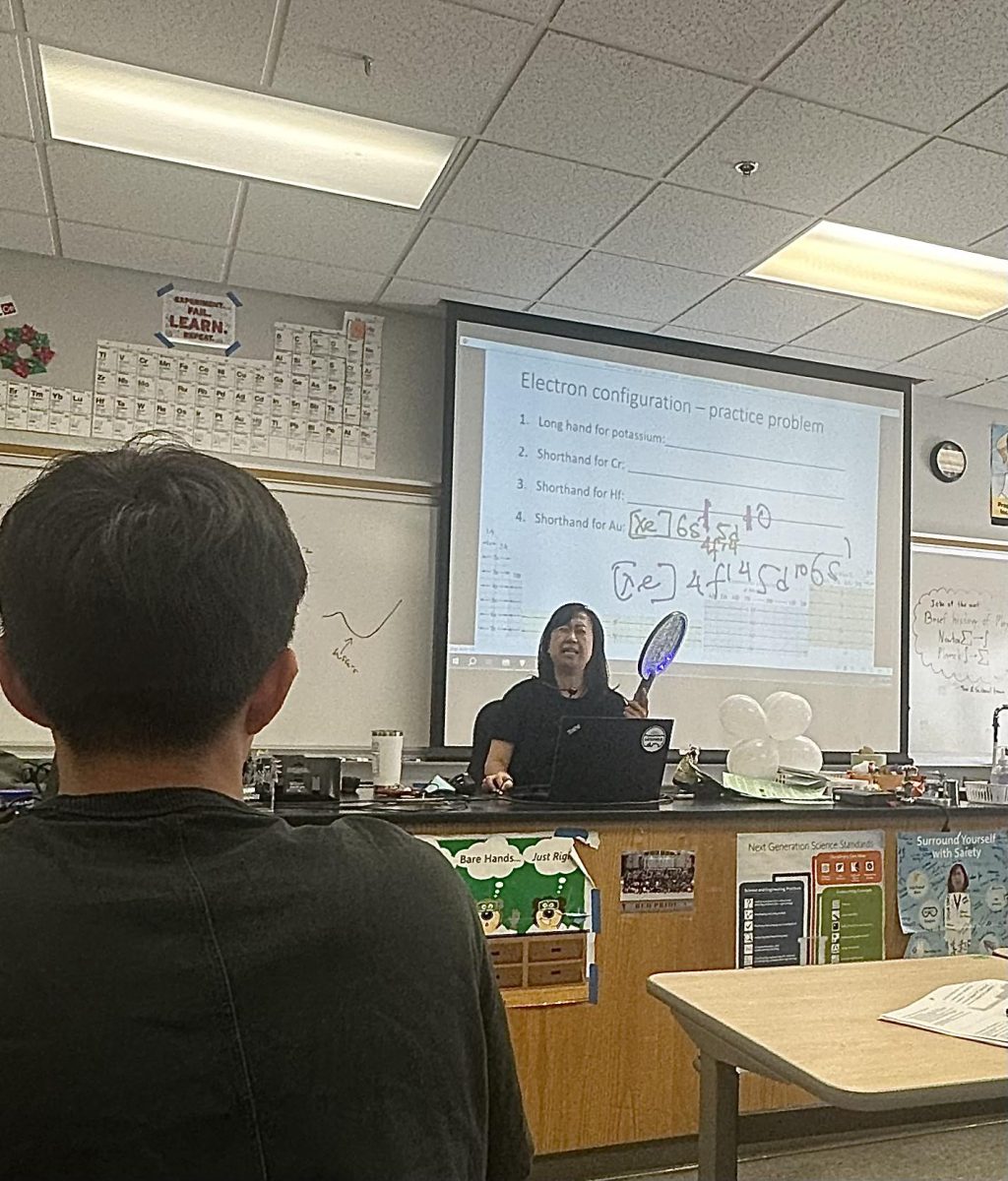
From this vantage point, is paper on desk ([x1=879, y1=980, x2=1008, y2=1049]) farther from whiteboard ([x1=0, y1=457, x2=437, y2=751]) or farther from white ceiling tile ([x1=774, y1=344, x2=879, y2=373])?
white ceiling tile ([x1=774, y1=344, x2=879, y2=373])

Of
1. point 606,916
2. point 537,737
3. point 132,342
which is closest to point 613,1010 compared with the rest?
point 606,916

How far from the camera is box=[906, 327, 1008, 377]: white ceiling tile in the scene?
14.0 feet

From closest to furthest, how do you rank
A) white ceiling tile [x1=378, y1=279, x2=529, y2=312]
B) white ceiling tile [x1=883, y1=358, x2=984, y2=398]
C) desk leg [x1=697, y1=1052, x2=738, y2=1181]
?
desk leg [x1=697, y1=1052, x2=738, y2=1181] < white ceiling tile [x1=378, y1=279, x2=529, y2=312] < white ceiling tile [x1=883, y1=358, x2=984, y2=398]

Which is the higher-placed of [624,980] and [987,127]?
[987,127]

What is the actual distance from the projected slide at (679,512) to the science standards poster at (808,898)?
5.18ft

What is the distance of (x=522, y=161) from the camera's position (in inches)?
120

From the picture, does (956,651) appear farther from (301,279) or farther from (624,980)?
(301,279)

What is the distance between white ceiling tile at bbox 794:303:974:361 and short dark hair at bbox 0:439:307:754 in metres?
3.67

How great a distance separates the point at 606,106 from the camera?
275 cm

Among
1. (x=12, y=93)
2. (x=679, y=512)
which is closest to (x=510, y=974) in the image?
(x=679, y=512)

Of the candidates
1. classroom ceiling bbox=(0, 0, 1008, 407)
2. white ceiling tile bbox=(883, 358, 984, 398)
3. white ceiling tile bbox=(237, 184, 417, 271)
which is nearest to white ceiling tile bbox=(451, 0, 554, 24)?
classroom ceiling bbox=(0, 0, 1008, 407)

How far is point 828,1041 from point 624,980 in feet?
4.41

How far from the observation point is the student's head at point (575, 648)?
3.57 metres

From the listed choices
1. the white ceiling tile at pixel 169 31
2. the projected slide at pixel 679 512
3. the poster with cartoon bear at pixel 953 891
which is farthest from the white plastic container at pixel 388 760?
the white ceiling tile at pixel 169 31
